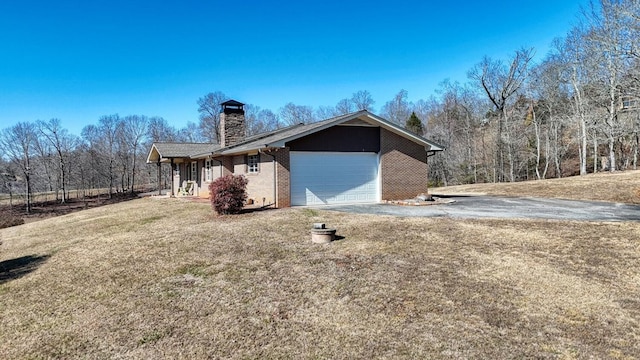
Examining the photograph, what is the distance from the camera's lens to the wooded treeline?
18.8 metres

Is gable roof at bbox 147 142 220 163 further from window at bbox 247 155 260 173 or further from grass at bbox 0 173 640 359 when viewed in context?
grass at bbox 0 173 640 359

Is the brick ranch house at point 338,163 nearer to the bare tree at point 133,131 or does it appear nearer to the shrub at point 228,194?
the shrub at point 228,194

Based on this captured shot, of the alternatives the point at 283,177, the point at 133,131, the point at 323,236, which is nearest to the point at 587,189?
the point at 283,177

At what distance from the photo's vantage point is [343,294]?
6293mm

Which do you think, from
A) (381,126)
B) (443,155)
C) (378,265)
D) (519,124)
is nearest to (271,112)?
(443,155)

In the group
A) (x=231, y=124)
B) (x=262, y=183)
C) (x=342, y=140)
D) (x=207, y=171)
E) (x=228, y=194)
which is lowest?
(x=228, y=194)

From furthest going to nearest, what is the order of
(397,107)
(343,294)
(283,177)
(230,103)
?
(397,107)
(230,103)
(283,177)
(343,294)

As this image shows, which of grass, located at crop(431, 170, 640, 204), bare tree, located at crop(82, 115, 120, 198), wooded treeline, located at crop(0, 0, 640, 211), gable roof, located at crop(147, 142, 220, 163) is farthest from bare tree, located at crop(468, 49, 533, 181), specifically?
bare tree, located at crop(82, 115, 120, 198)

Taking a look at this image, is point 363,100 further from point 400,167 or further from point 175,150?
point 400,167

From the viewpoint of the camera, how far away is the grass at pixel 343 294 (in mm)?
4844

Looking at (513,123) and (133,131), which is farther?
(133,131)

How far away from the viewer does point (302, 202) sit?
612 inches

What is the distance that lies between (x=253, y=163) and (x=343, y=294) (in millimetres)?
11858

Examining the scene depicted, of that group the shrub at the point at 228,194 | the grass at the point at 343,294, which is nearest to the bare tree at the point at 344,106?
the shrub at the point at 228,194
